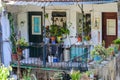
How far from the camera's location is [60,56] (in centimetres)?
1798

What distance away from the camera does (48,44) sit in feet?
58.0

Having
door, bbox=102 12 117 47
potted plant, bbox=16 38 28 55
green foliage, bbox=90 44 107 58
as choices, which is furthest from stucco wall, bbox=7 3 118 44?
green foliage, bbox=90 44 107 58

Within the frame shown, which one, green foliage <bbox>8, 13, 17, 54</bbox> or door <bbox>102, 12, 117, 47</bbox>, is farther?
green foliage <bbox>8, 13, 17, 54</bbox>

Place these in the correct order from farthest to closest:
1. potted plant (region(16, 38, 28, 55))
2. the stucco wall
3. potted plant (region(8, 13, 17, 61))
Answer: potted plant (region(8, 13, 17, 61)) < the stucco wall < potted plant (region(16, 38, 28, 55))

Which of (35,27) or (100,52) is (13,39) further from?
(100,52)

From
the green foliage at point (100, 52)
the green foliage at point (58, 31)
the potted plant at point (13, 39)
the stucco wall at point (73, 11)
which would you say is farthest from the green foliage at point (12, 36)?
the green foliage at point (100, 52)

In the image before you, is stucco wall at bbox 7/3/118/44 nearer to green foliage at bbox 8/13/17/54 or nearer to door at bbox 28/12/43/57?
door at bbox 28/12/43/57

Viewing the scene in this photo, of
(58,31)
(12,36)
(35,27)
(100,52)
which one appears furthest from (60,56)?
(100,52)

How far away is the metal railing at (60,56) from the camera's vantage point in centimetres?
1738

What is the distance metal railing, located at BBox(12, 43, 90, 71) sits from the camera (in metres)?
17.4

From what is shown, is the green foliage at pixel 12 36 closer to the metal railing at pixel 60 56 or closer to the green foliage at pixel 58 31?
the metal railing at pixel 60 56

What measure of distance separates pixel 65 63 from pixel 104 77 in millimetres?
7069

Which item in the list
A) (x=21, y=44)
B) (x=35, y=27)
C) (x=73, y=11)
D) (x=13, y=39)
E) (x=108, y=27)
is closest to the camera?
(x=21, y=44)

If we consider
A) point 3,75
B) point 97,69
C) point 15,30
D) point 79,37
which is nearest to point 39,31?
point 15,30
